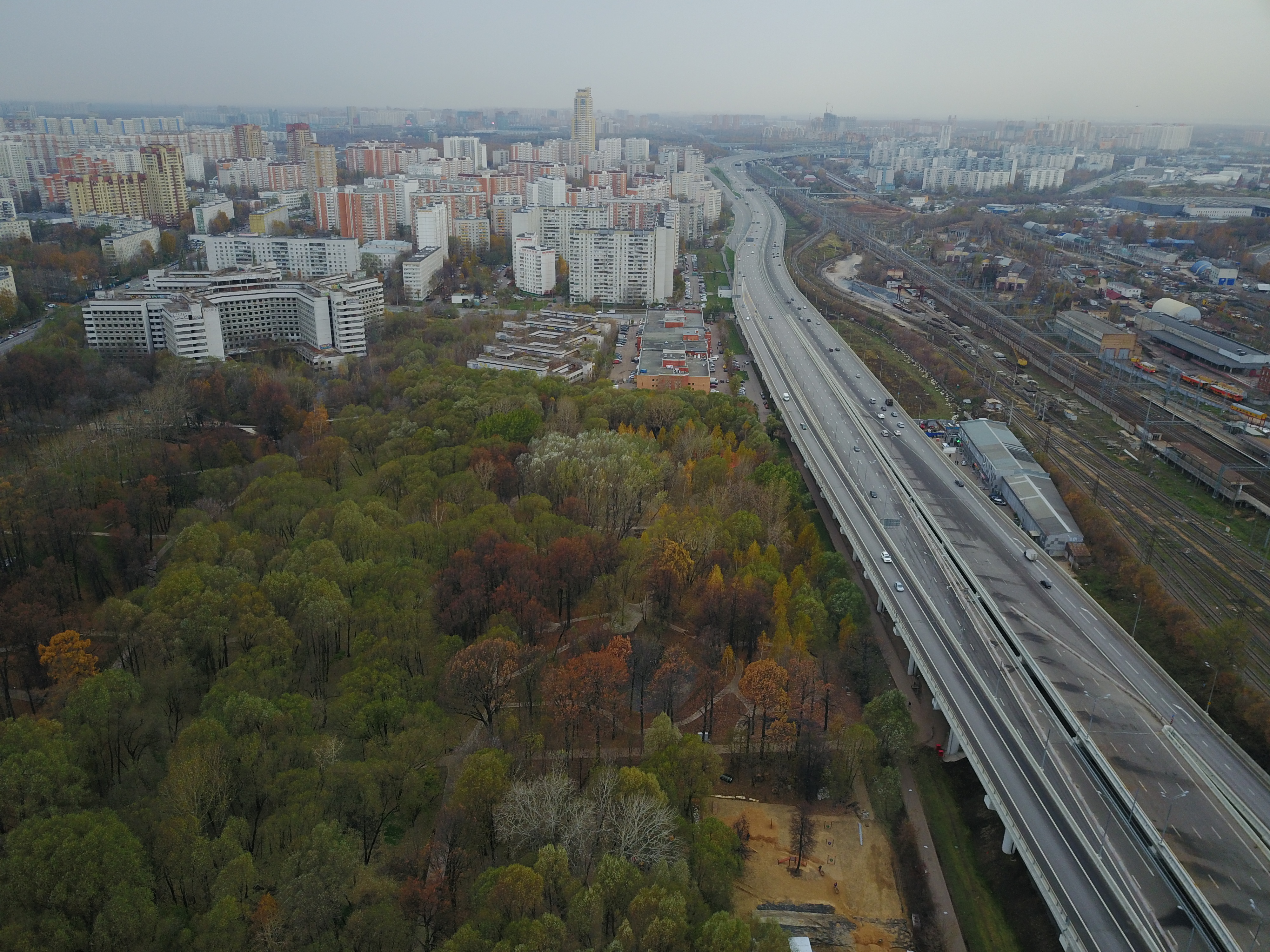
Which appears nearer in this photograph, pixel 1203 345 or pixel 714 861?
pixel 714 861

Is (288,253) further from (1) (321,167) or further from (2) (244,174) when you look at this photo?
(2) (244,174)

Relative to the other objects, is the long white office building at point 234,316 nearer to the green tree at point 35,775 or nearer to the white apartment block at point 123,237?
the white apartment block at point 123,237

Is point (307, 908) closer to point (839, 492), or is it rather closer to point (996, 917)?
point (996, 917)

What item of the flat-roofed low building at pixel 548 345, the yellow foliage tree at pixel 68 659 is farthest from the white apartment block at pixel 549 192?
the yellow foliage tree at pixel 68 659

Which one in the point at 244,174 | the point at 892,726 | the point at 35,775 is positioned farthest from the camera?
the point at 244,174

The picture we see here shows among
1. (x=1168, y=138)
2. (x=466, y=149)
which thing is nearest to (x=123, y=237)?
(x=466, y=149)

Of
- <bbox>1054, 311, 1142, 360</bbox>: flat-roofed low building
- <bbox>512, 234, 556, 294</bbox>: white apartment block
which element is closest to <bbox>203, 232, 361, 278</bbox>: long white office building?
<bbox>512, 234, 556, 294</bbox>: white apartment block
